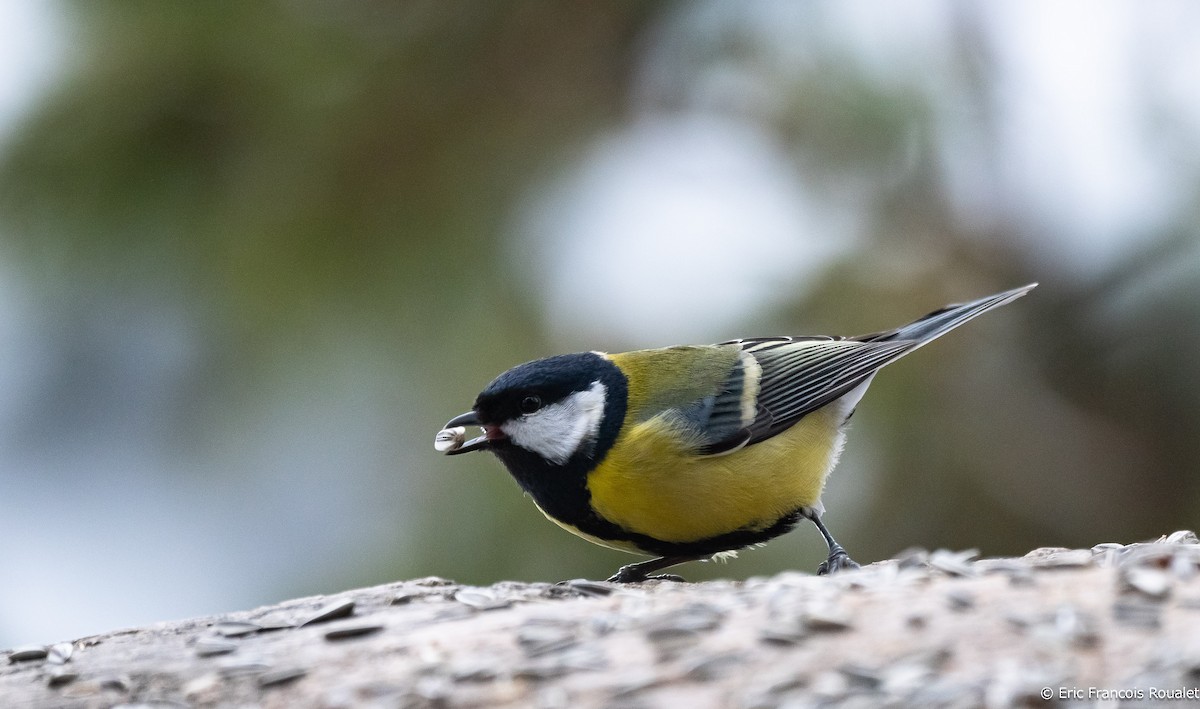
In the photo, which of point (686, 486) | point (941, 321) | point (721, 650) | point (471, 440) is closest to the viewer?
point (721, 650)

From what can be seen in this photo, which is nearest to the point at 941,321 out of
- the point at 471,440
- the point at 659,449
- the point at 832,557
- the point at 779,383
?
the point at 779,383

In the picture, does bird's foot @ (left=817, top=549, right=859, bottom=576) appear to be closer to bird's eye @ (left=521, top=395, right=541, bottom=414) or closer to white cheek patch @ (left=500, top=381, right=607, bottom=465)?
white cheek patch @ (left=500, top=381, right=607, bottom=465)

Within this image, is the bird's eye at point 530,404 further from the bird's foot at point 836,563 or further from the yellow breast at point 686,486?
the bird's foot at point 836,563

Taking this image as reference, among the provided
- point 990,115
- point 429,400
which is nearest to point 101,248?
point 429,400

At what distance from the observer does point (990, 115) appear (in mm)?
3807

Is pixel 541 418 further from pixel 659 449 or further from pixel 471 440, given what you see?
pixel 659 449

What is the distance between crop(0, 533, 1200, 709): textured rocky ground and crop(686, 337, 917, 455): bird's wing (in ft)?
3.02

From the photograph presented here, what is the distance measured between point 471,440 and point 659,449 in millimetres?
431

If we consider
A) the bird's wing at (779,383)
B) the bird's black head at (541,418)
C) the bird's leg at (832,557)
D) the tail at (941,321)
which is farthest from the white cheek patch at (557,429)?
the tail at (941,321)

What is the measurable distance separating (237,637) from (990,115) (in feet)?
10.1

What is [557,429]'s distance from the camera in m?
2.54

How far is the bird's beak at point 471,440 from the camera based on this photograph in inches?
99.2

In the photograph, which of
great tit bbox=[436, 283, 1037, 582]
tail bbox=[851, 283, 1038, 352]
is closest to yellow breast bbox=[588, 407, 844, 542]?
great tit bbox=[436, 283, 1037, 582]

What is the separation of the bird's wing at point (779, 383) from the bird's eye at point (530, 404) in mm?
349
